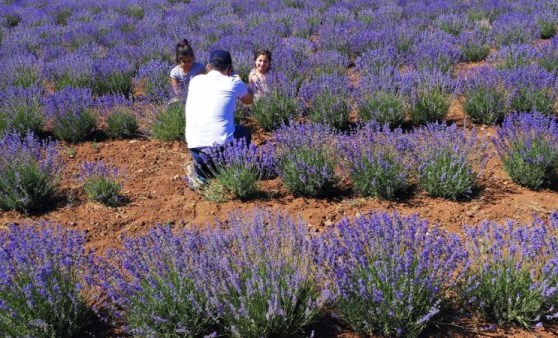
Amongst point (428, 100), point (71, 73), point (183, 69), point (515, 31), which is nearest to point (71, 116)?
point (183, 69)

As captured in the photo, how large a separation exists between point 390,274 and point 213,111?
2.32 meters

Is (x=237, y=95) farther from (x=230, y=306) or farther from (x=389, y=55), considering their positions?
(x=389, y=55)

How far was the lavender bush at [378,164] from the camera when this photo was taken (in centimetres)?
398

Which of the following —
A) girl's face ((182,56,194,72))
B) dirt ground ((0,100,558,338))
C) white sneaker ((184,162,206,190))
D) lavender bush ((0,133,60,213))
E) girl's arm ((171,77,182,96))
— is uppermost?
girl's face ((182,56,194,72))

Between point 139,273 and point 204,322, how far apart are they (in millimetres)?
453

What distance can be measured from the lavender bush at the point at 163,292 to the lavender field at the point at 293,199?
0.01m

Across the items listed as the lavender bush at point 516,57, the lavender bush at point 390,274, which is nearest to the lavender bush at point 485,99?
the lavender bush at point 516,57

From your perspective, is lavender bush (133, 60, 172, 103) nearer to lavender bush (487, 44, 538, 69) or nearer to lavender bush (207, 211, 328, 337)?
lavender bush (207, 211, 328, 337)

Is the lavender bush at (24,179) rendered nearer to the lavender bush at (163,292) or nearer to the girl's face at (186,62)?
the lavender bush at (163,292)

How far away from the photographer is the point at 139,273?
8.96ft

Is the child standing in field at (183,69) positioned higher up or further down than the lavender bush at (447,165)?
higher up

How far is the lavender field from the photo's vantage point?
2.60 metres

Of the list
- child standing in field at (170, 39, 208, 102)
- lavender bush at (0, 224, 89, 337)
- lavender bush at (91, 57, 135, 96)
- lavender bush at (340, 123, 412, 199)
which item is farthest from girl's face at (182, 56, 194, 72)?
lavender bush at (0, 224, 89, 337)

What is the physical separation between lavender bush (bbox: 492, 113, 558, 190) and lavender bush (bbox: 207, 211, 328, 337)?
2.17m
